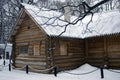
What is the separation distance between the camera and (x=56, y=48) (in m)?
20.0

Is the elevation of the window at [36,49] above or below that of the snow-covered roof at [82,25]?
below

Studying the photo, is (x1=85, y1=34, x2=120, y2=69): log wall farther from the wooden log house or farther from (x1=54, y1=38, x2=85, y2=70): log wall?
(x1=54, y1=38, x2=85, y2=70): log wall

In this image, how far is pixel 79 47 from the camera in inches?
890

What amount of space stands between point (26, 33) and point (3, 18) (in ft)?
68.2

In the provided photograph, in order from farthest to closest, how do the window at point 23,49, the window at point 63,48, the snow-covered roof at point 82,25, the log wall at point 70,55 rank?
the window at point 23,49 → the window at point 63,48 → the log wall at point 70,55 → the snow-covered roof at point 82,25

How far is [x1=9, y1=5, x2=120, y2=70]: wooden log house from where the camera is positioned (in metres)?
19.7

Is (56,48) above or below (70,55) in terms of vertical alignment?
above

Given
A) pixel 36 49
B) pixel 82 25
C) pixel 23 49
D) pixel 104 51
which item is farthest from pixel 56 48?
pixel 104 51

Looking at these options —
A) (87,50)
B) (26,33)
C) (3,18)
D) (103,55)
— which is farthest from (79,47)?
(3,18)

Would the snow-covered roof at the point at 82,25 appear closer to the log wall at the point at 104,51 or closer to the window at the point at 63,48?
the log wall at the point at 104,51

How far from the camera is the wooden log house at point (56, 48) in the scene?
1973cm

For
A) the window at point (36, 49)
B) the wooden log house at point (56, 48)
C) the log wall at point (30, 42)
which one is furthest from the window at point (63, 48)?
the window at point (36, 49)

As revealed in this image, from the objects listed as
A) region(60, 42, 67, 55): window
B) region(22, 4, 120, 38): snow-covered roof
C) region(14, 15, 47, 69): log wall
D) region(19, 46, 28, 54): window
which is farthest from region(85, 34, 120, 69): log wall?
region(19, 46, 28, 54): window

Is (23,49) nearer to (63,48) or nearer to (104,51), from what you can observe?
(63,48)
